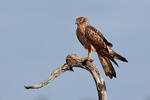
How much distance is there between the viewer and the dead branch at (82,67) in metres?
11.9

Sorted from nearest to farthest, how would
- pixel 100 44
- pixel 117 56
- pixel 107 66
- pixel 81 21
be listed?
1. pixel 117 56
2. pixel 107 66
3. pixel 100 44
4. pixel 81 21

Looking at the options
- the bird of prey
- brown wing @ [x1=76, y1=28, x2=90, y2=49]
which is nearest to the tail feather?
the bird of prey

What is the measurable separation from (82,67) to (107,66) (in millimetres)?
826

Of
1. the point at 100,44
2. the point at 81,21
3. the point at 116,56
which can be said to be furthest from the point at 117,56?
the point at 81,21

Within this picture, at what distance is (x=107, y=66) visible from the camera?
41.2ft

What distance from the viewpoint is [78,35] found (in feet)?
43.0

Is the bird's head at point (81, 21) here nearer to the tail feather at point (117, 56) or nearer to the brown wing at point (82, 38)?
the brown wing at point (82, 38)

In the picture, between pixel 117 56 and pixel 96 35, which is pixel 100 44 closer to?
pixel 96 35

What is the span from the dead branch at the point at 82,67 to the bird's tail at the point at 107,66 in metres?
0.56

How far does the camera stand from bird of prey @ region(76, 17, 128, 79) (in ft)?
41.0

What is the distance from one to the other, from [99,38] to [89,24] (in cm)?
70

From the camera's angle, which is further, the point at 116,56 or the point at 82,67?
the point at 82,67

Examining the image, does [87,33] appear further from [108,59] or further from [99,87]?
[99,87]

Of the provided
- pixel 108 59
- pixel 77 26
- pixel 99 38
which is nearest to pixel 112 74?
pixel 108 59
